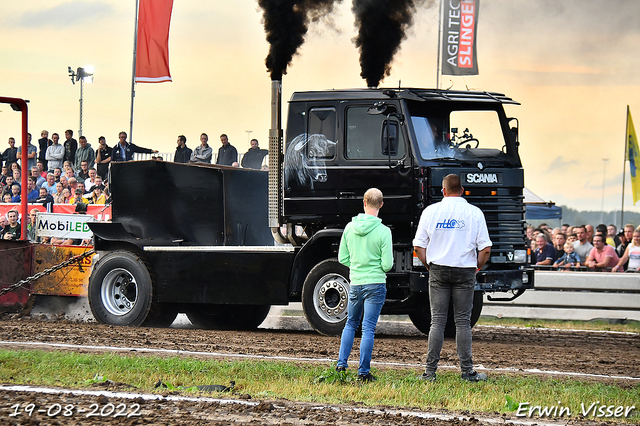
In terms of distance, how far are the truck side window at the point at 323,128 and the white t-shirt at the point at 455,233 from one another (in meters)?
3.79

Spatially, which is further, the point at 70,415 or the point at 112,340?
the point at 112,340

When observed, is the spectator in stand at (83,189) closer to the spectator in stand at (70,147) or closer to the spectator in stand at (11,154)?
the spectator in stand at (70,147)

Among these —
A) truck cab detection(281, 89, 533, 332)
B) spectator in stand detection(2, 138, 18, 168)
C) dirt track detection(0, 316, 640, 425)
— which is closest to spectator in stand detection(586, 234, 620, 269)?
dirt track detection(0, 316, 640, 425)

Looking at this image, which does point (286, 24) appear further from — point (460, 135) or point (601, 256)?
point (601, 256)

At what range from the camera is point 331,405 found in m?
6.93

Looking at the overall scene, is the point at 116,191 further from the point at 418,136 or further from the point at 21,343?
the point at 418,136

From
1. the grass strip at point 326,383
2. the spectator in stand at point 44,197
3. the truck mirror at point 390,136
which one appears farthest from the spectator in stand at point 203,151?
the grass strip at point 326,383

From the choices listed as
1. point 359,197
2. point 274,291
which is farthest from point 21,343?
point 359,197

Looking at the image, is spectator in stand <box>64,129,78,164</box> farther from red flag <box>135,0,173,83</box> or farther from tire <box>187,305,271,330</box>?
tire <box>187,305,271,330</box>

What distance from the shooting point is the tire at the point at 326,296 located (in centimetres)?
1202

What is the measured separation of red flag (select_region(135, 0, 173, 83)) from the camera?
2378 cm

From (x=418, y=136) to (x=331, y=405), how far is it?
5.50 m

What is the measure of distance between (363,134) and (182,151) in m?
8.88

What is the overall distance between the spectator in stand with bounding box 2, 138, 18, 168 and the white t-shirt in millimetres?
18958
